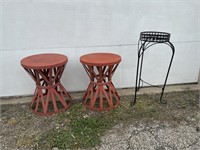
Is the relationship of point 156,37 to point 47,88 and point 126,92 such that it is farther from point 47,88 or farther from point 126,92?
point 47,88

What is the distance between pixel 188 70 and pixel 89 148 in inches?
87.0

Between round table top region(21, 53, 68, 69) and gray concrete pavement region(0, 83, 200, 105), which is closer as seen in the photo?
round table top region(21, 53, 68, 69)

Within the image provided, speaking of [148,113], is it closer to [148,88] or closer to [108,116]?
[108,116]

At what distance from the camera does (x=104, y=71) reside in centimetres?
246

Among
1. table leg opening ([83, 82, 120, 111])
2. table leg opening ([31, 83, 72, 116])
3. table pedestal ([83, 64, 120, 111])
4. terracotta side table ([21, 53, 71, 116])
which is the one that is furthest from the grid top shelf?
table leg opening ([31, 83, 72, 116])

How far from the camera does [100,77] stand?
7.89ft

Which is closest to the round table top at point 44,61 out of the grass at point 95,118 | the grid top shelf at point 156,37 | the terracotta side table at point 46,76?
the terracotta side table at point 46,76

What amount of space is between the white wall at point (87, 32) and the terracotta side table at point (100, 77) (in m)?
0.37

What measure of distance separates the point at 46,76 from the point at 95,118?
83 cm

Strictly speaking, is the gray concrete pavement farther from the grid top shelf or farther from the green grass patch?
the grid top shelf

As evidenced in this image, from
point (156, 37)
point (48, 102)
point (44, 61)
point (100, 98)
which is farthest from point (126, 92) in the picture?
point (44, 61)

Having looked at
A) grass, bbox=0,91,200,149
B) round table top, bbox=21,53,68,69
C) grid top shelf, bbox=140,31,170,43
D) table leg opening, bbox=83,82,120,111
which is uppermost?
grid top shelf, bbox=140,31,170,43

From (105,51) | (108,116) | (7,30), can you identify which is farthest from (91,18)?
(108,116)

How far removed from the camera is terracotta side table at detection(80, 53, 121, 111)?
230 cm
